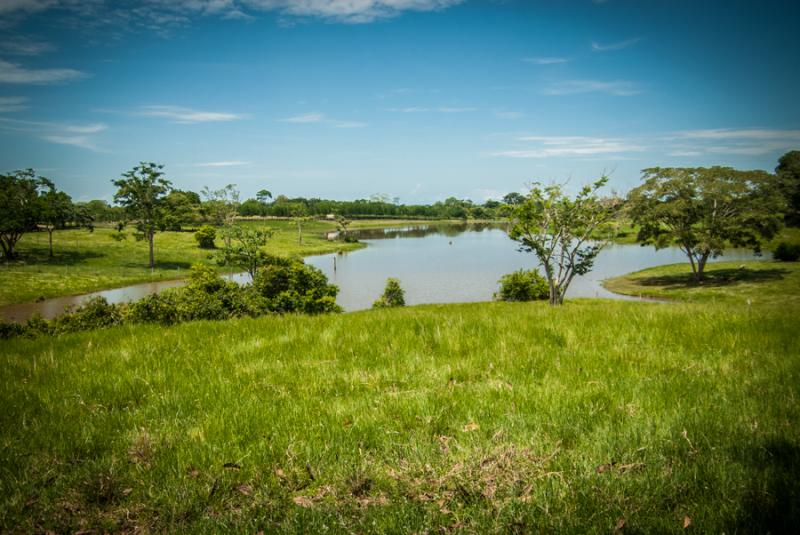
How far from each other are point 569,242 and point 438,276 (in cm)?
4117

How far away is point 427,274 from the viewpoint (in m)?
78.8

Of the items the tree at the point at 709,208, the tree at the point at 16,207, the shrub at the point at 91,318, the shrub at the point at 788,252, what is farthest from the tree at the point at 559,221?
the tree at the point at 16,207

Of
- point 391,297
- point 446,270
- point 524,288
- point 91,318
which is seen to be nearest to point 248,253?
point 391,297

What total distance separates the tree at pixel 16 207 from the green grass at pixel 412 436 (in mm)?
72952

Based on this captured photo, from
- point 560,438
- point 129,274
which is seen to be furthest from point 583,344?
point 129,274

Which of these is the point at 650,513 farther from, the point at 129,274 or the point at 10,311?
the point at 129,274

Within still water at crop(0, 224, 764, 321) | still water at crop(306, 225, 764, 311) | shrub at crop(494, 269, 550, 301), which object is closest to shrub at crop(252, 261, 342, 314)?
still water at crop(0, 224, 764, 321)

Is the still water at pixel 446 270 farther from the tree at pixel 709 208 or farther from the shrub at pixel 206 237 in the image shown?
the shrub at pixel 206 237

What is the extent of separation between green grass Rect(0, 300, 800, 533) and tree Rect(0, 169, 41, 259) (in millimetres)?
72952

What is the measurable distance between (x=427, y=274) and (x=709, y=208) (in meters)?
44.4

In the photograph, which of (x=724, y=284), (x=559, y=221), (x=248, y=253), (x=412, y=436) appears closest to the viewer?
(x=412, y=436)

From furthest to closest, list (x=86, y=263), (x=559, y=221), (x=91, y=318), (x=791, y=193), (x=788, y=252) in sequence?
1. (x=86, y=263)
2. (x=788, y=252)
3. (x=791, y=193)
4. (x=559, y=221)
5. (x=91, y=318)

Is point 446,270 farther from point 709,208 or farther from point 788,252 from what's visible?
point 788,252

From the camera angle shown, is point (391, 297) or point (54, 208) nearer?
point (391, 297)
